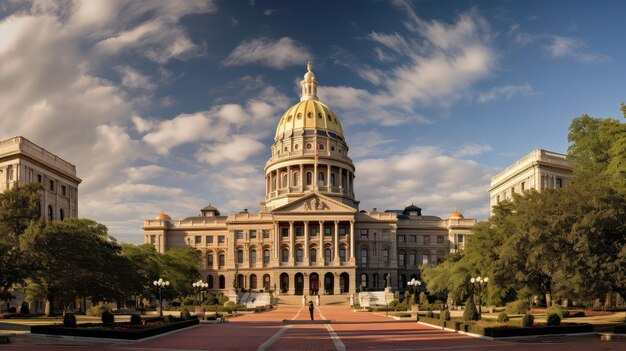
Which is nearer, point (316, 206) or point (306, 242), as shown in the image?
point (306, 242)

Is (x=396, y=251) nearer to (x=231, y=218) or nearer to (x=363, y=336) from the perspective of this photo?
(x=231, y=218)

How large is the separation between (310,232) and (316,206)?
17.5 ft

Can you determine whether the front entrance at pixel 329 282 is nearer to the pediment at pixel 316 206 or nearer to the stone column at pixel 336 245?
the stone column at pixel 336 245

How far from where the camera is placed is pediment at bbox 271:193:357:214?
396ft

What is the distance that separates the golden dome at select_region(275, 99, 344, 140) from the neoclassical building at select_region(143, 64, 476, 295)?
0.23 m

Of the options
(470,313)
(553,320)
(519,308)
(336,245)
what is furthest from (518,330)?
(336,245)

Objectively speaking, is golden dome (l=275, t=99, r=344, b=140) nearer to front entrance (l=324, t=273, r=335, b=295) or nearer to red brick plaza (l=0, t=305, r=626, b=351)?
front entrance (l=324, t=273, r=335, b=295)

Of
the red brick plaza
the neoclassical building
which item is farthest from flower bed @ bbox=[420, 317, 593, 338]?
the neoclassical building

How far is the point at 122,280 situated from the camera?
204ft

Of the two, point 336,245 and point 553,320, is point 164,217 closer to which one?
point 336,245

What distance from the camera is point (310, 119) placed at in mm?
143000

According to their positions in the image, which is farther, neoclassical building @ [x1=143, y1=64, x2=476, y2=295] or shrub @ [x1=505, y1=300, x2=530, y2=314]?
neoclassical building @ [x1=143, y1=64, x2=476, y2=295]

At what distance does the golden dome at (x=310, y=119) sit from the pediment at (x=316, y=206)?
25.1 metres

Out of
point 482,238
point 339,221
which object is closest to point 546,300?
point 482,238
